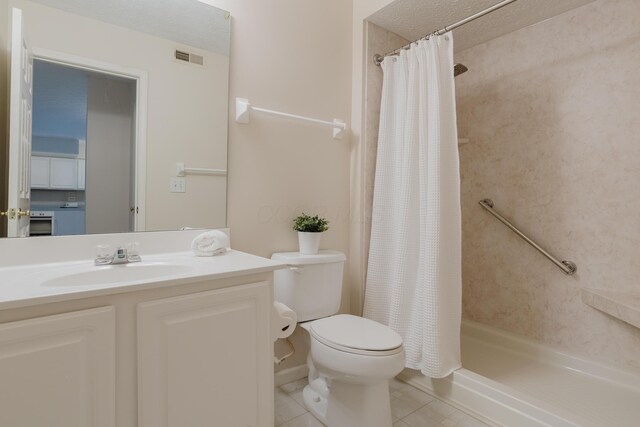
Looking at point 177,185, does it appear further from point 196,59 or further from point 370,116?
point 370,116

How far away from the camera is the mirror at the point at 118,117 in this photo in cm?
117

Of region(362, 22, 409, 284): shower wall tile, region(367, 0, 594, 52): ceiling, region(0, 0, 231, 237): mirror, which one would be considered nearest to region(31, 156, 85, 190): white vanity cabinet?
region(0, 0, 231, 237): mirror

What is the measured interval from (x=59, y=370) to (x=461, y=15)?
2.42m

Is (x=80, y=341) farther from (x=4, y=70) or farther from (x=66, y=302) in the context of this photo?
(x=4, y=70)

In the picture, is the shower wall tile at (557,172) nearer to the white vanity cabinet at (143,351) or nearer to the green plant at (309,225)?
the green plant at (309,225)

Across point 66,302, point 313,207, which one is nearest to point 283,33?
point 313,207

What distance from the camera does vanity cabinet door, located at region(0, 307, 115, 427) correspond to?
2.46ft

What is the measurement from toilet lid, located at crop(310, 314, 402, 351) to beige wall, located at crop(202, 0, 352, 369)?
45cm

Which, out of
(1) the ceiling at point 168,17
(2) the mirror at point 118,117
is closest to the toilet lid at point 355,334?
(2) the mirror at point 118,117

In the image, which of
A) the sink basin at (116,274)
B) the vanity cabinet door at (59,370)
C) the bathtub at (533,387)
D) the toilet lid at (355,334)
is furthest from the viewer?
the bathtub at (533,387)

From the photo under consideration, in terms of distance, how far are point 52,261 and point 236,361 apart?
0.75m

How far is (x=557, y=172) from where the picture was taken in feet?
6.69

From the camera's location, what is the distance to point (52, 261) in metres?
1.18

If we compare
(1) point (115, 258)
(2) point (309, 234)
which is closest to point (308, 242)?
(2) point (309, 234)
